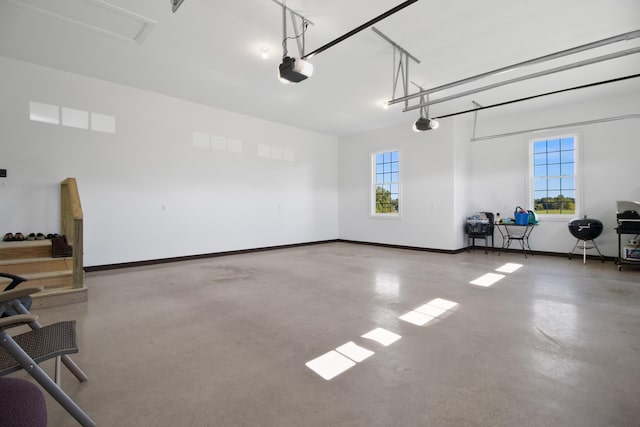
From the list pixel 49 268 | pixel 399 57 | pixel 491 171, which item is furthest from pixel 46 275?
pixel 491 171

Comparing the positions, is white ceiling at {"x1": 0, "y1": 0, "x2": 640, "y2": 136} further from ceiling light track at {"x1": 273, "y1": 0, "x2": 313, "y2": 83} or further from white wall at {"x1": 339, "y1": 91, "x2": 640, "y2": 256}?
white wall at {"x1": 339, "y1": 91, "x2": 640, "y2": 256}

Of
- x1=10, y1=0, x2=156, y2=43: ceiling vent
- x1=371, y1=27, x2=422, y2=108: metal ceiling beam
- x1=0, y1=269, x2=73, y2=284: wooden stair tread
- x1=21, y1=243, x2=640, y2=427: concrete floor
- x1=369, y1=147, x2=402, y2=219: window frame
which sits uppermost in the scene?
x1=10, y1=0, x2=156, y2=43: ceiling vent

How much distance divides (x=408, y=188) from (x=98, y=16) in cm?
769

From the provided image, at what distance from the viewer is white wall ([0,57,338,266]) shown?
5.12m

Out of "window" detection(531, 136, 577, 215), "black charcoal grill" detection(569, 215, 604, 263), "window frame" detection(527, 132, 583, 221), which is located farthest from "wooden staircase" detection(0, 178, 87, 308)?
"window" detection(531, 136, 577, 215)

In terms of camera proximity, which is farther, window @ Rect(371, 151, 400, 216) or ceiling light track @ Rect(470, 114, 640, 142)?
window @ Rect(371, 151, 400, 216)

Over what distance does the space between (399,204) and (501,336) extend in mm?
Result: 6398

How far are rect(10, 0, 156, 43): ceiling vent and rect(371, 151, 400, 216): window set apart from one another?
7.14 meters

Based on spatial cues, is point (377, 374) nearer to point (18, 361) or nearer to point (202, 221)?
point (18, 361)

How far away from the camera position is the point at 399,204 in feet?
29.7

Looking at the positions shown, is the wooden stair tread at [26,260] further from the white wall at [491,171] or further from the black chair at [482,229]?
the black chair at [482,229]

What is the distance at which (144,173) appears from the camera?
6.36 metres

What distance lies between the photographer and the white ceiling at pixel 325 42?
3.64 metres

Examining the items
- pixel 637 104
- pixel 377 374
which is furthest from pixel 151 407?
pixel 637 104
